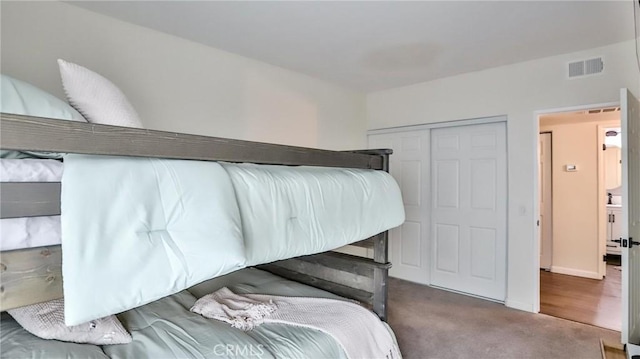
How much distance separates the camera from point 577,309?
336 centimetres

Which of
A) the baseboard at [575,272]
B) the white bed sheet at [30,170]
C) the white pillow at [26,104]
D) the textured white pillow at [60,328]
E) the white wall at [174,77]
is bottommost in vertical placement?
the baseboard at [575,272]

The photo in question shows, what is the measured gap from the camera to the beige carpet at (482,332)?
98.8 inches

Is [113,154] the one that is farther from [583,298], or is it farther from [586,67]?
[583,298]

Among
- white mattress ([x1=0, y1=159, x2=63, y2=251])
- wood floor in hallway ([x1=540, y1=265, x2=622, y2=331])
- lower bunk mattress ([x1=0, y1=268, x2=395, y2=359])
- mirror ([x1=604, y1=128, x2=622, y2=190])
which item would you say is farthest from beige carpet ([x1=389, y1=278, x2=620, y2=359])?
mirror ([x1=604, y1=128, x2=622, y2=190])

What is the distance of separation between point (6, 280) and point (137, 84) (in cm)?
205

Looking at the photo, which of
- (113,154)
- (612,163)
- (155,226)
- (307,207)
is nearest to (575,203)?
(612,163)

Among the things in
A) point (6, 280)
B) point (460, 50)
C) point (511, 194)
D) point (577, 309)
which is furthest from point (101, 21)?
point (577, 309)

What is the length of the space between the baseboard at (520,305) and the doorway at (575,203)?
1039mm

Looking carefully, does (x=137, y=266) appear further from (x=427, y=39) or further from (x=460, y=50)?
(x=460, y=50)

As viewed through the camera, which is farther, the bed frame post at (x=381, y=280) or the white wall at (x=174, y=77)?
the white wall at (x=174, y=77)

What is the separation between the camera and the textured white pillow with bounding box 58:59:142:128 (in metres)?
1.26

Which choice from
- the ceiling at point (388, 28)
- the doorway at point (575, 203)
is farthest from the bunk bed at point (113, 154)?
the doorway at point (575, 203)

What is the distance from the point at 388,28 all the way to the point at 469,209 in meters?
2.28

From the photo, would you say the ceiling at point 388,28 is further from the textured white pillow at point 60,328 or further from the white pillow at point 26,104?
the textured white pillow at point 60,328
